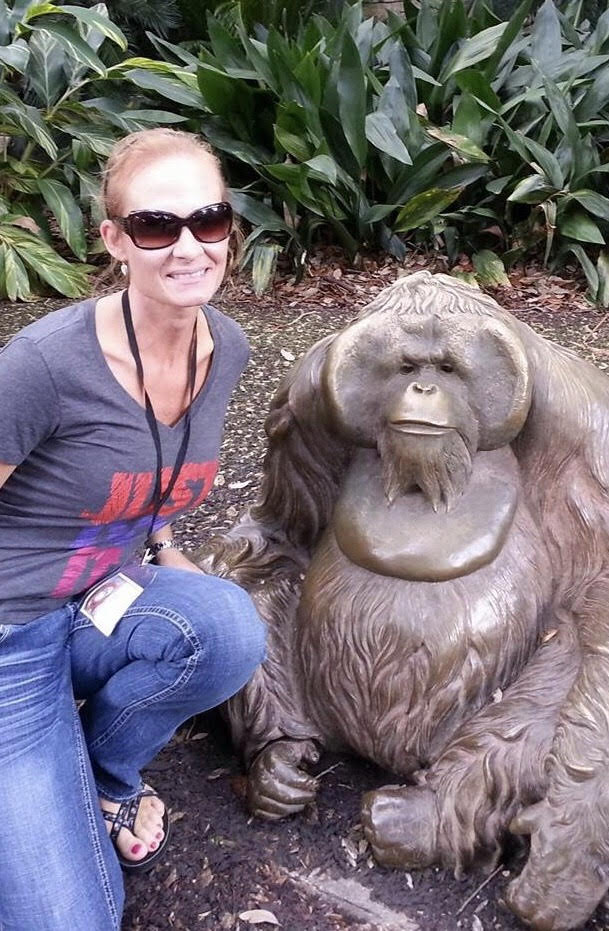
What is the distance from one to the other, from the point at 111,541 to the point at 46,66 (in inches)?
162

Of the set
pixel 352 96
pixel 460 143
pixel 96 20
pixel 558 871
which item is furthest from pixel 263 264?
pixel 558 871

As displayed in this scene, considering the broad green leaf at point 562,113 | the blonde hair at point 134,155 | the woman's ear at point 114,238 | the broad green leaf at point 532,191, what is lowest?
the broad green leaf at point 532,191

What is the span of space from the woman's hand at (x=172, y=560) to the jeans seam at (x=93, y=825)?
1.23 ft

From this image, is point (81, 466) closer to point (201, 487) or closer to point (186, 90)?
point (201, 487)

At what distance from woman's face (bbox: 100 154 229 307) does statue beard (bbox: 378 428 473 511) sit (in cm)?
40

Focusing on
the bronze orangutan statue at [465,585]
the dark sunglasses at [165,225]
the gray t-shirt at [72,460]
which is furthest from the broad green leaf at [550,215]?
the dark sunglasses at [165,225]

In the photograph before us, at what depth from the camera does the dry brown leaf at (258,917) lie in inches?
65.3

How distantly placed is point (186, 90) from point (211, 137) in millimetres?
296

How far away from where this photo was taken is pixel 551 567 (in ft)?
5.57

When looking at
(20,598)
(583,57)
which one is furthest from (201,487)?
(583,57)

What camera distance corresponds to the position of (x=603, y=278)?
4863 mm

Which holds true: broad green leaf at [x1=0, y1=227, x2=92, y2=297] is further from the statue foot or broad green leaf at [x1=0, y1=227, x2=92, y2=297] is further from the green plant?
the statue foot

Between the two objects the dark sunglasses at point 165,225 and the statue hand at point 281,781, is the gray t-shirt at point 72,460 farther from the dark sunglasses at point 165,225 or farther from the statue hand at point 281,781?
the statue hand at point 281,781

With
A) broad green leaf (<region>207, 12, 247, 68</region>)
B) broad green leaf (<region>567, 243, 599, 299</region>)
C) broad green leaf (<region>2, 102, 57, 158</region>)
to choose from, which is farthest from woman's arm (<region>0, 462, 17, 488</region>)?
broad green leaf (<region>207, 12, 247, 68</region>)
